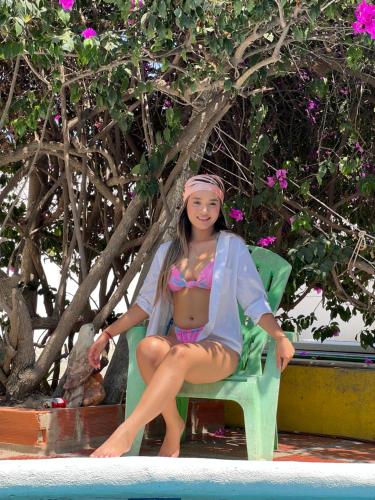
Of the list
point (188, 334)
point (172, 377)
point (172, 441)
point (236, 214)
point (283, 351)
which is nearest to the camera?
point (172, 377)

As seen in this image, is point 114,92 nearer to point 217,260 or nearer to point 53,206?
point 217,260

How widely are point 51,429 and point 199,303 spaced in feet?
3.24

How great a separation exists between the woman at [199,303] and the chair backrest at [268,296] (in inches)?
13.5

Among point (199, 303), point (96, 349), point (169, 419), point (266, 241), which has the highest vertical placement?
point (266, 241)

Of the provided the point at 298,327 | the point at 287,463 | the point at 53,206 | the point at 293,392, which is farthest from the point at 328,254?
the point at 287,463

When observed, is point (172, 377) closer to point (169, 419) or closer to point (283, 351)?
point (169, 419)

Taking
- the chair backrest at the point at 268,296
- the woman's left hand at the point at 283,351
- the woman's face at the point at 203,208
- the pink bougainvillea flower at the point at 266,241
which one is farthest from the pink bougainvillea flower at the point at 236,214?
the woman's left hand at the point at 283,351

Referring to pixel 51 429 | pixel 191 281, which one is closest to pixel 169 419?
pixel 191 281

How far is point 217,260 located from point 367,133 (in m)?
2.14

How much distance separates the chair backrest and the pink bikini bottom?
372mm

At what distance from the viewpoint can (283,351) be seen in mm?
4078

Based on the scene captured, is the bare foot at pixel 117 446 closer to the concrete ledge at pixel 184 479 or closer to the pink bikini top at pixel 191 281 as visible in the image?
the pink bikini top at pixel 191 281

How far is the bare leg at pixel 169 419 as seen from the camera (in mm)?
4160

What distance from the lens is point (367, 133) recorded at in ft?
20.2
